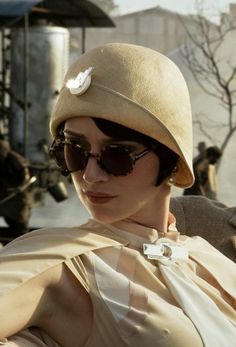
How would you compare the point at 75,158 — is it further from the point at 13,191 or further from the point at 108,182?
the point at 13,191

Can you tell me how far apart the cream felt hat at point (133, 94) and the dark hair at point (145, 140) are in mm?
15

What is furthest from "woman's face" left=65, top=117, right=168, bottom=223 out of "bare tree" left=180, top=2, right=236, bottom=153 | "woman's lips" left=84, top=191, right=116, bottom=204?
"bare tree" left=180, top=2, right=236, bottom=153

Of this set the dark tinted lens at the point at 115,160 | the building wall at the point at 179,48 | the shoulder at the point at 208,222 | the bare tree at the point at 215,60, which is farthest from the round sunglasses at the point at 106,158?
the bare tree at the point at 215,60

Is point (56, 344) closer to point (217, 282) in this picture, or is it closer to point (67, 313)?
point (67, 313)

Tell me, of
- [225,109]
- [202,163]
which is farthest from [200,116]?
[202,163]

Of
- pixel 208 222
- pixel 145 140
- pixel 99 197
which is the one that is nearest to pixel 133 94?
pixel 145 140

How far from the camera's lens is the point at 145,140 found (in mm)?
1771

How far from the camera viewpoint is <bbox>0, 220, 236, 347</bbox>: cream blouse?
1.62 metres

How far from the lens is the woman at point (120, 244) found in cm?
163

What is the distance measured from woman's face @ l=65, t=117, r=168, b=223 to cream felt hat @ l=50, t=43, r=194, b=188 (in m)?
0.03

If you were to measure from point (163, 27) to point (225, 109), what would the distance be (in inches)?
151

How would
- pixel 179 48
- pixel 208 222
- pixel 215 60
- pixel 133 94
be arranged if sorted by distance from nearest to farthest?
pixel 133 94 → pixel 208 222 → pixel 215 60 → pixel 179 48

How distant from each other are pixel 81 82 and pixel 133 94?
11 centimetres

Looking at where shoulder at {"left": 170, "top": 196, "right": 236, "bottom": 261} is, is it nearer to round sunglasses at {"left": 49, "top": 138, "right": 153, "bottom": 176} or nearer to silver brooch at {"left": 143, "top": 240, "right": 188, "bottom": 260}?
silver brooch at {"left": 143, "top": 240, "right": 188, "bottom": 260}
